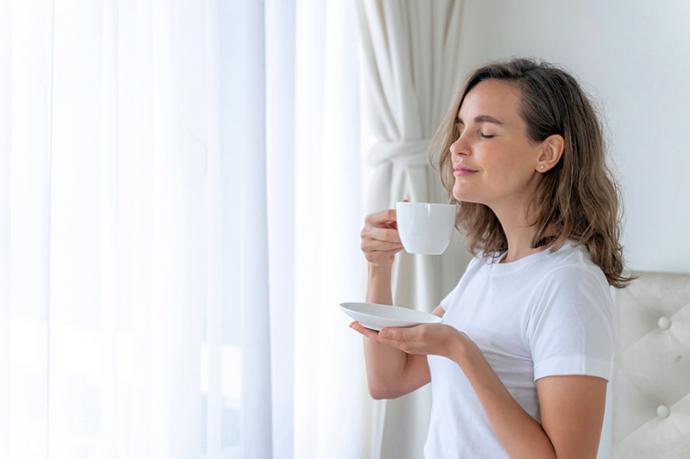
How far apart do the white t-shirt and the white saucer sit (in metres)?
0.09

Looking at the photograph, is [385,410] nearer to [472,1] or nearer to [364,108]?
[364,108]

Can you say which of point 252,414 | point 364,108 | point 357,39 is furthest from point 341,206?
point 252,414

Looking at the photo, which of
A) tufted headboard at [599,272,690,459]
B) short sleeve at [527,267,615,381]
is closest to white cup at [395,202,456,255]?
short sleeve at [527,267,615,381]

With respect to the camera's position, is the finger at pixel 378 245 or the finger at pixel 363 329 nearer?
the finger at pixel 363 329

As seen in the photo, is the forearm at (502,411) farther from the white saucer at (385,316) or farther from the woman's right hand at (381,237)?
the woman's right hand at (381,237)

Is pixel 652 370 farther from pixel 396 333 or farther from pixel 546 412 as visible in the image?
pixel 396 333

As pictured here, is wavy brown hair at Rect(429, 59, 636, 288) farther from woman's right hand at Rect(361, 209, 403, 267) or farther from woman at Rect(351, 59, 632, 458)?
woman's right hand at Rect(361, 209, 403, 267)

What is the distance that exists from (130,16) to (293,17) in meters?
0.57

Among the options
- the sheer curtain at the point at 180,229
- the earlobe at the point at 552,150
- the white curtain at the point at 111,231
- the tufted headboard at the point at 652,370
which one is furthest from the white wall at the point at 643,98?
the white curtain at the point at 111,231

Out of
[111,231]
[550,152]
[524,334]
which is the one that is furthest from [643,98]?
[111,231]

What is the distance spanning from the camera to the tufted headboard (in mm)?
1958

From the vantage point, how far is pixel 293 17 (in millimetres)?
2236

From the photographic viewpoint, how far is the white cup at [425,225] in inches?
59.9

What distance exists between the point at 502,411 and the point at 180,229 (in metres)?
0.96
